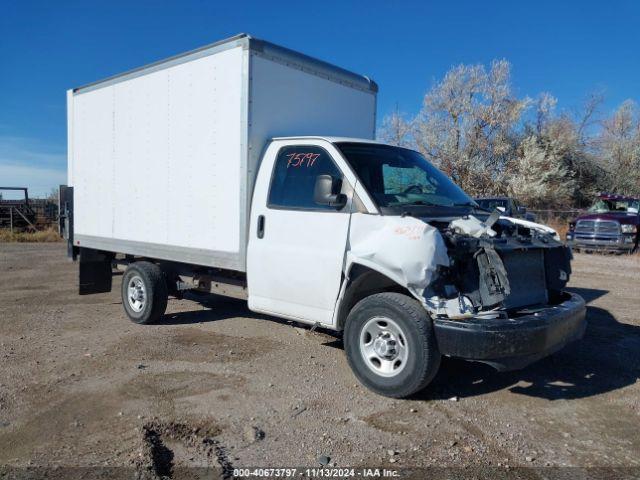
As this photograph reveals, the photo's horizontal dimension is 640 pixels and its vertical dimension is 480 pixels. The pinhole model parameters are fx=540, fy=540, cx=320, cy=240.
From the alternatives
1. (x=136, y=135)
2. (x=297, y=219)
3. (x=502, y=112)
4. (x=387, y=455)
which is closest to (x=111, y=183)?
(x=136, y=135)

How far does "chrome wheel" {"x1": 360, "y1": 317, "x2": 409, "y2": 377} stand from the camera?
4410mm

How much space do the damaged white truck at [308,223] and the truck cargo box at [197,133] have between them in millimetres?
22

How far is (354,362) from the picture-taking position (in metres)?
4.71

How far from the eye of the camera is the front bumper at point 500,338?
4.03m

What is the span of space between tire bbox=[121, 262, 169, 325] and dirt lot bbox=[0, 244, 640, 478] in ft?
0.66

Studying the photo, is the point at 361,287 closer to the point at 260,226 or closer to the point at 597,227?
the point at 260,226

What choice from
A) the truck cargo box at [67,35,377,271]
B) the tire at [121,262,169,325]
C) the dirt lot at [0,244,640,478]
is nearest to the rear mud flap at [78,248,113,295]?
the truck cargo box at [67,35,377,271]

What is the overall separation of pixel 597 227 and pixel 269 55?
14.5 meters

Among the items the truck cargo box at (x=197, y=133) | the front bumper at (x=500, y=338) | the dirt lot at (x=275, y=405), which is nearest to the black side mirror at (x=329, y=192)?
the truck cargo box at (x=197, y=133)

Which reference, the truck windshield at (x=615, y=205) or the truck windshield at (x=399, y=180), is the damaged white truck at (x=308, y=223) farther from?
the truck windshield at (x=615, y=205)

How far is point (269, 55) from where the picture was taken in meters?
5.68

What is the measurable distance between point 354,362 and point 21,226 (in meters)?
23.5

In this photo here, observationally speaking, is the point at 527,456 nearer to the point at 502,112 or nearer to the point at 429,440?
the point at 429,440

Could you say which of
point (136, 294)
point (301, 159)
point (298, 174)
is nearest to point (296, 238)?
point (298, 174)
